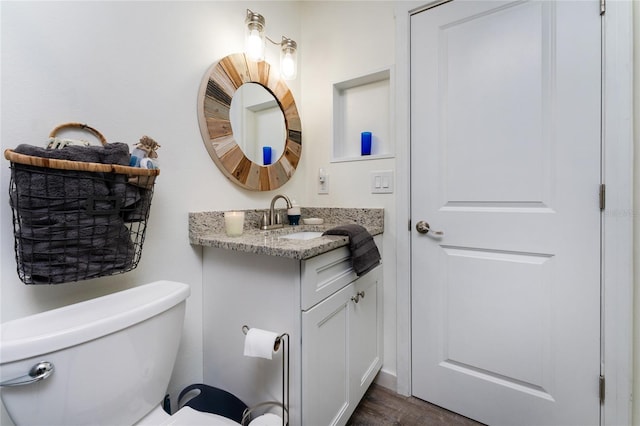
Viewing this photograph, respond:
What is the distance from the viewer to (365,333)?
1.30 meters

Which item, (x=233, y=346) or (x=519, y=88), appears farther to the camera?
(x=519, y=88)

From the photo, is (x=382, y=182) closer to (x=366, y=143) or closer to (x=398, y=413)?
(x=366, y=143)

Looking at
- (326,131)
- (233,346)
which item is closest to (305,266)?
(233,346)

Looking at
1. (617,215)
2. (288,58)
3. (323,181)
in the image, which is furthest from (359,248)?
(288,58)

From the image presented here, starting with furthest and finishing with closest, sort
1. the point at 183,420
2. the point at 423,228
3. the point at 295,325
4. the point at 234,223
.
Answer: the point at 423,228, the point at 234,223, the point at 295,325, the point at 183,420

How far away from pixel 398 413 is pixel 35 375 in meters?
1.40

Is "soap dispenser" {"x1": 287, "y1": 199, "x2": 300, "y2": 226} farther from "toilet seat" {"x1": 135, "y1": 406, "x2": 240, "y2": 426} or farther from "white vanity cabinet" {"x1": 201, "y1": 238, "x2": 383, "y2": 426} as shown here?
"toilet seat" {"x1": 135, "y1": 406, "x2": 240, "y2": 426}

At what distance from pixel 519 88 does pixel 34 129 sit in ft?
5.75

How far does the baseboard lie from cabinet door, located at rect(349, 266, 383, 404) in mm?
73

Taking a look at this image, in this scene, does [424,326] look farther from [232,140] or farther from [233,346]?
[232,140]

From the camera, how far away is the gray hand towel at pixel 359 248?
1104mm

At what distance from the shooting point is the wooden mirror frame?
3.81 feet

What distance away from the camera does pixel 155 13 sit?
39.4 inches

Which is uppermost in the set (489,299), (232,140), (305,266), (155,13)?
(155,13)
